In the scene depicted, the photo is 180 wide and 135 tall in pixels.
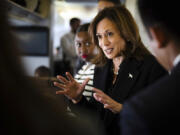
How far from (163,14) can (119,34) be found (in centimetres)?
77

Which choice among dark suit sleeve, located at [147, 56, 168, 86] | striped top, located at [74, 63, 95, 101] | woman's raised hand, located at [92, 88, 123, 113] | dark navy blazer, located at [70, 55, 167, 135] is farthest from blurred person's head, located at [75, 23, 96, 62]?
woman's raised hand, located at [92, 88, 123, 113]

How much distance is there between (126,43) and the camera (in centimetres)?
142

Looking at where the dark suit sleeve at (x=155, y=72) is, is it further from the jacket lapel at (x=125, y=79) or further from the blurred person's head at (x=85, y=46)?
the blurred person's head at (x=85, y=46)

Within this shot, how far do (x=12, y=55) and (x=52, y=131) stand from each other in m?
0.20

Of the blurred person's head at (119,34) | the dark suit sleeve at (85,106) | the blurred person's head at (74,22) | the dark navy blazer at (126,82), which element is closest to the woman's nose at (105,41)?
the blurred person's head at (119,34)

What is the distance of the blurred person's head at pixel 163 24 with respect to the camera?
61 centimetres

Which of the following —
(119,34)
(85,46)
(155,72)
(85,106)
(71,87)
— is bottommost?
(85,106)

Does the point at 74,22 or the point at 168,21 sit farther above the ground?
the point at 74,22

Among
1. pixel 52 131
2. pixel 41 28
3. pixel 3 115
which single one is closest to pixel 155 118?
pixel 52 131

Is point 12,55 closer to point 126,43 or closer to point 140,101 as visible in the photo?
point 140,101

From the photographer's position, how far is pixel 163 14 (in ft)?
2.02

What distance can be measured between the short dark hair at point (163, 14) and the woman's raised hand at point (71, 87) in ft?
2.33

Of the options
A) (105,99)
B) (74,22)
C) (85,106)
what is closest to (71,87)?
(85,106)

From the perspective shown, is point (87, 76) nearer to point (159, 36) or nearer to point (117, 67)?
point (117, 67)
